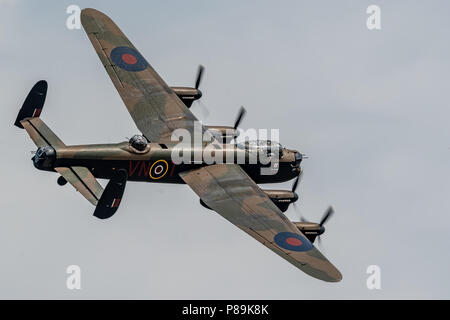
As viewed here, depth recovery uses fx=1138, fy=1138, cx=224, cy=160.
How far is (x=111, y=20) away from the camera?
259ft

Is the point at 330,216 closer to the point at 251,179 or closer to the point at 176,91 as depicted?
the point at 251,179

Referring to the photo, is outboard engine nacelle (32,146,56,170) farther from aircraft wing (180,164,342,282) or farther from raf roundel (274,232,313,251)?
raf roundel (274,232,313,251)

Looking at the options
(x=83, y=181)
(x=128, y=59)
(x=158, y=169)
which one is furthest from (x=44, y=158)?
(x=128, y=59)

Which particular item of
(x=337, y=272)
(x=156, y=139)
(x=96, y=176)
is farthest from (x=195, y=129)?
(x=337, y=272)

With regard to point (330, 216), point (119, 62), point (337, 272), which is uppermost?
point (119, 62)

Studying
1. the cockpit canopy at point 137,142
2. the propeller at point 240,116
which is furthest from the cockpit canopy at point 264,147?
the cockpit canopy at point 137,142

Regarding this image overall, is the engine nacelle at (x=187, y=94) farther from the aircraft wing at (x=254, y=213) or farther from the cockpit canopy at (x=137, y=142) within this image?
the cockpit canopy at (x=137, y=142)

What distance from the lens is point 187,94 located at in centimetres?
7588

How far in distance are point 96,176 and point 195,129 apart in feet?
24.5

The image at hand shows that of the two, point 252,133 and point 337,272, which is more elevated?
point 252,133

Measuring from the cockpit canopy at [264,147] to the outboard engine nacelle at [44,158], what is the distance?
11.9 meters

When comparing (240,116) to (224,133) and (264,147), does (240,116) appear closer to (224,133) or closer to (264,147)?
(224,133)

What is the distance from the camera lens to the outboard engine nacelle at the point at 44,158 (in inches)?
2635

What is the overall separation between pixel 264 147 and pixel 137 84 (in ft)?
31.4
